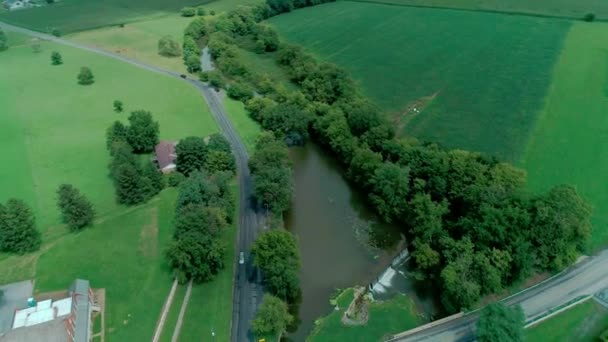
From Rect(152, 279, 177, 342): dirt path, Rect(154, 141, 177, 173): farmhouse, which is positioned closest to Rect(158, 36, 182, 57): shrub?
Rect(154, 141, 177, 173): farmhouse

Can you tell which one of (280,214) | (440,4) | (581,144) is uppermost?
(440,4)

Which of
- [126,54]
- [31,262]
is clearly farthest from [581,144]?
[126,54]

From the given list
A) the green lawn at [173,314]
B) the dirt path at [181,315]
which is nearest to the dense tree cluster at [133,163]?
the green lawn at [173,314]

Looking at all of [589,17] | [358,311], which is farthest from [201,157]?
[589,17]

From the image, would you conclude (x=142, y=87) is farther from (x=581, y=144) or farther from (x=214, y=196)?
(x=581, y=144)

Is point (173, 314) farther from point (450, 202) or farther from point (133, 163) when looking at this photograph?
point (450, 202)

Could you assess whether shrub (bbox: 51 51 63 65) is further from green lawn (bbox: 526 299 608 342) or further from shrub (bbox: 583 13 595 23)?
shrub (bbox: 583 13 595 23)
